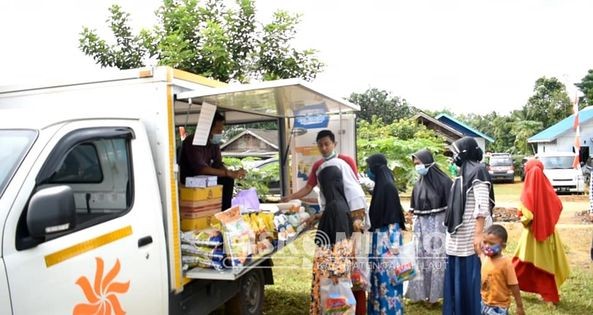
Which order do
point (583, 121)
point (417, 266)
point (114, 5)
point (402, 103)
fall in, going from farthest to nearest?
point (402, 103) → point (583, 121) → point (114, 5) → point (417, 266)

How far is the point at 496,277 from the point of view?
153 inches

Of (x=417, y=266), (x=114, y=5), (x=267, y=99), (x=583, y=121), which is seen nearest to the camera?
(x=267, y=99)

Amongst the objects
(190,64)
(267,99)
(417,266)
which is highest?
(190,64)

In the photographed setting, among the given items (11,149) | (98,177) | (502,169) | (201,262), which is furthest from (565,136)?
(11,149)

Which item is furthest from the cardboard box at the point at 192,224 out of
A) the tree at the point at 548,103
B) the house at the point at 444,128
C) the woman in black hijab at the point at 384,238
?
the tree at the point at 548,103

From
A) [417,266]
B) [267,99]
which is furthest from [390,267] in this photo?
[267,99]

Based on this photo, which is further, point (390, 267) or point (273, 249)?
point (390, 267)

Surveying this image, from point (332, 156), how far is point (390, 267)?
1238mm

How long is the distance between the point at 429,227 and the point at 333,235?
1537 mm

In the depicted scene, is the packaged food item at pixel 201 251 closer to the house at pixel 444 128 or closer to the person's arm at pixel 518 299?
the person's arm at pixel 518 299

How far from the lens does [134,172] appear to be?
9.82 feet

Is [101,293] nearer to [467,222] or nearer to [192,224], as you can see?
[192,224]

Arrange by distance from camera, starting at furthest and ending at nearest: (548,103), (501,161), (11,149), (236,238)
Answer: (548,103) → (501,161) → (236,238) → (11,149)

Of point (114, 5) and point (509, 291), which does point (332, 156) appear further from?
point (114, 5)
